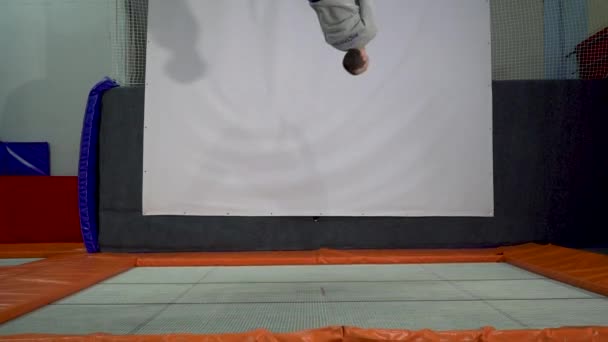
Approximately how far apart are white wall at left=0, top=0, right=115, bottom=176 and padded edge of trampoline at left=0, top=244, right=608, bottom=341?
6.94ft

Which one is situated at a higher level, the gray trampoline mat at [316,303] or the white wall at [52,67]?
the white wall at [52,67]

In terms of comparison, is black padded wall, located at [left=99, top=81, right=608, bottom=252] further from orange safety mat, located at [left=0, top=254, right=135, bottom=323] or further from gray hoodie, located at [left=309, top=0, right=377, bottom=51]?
gray hoodie, located at [left=309, top=0, right=377, bottom=51]

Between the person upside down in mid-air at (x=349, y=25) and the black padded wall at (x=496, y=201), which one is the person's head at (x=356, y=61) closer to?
the person upside down in mid-air at (x=349, y=25)

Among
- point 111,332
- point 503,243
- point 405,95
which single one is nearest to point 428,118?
point 405,95

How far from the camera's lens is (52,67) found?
549 centimetres

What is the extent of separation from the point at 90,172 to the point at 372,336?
2.98 metres

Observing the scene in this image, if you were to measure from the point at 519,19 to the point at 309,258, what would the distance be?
3109 millimetres

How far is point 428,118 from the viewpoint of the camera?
354 centimetres

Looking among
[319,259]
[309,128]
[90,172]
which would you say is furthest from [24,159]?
[319,259]

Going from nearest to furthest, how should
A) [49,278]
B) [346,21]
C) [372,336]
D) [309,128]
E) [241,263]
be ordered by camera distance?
1. [372,336]
2. [346,21]
3. [49,278]
4. [241,263]
5. [309,128]

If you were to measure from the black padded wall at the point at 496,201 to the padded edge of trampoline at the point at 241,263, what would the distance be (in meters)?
0.21

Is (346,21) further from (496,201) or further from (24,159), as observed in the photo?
(24,159)

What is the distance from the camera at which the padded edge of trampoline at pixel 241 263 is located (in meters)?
2.11

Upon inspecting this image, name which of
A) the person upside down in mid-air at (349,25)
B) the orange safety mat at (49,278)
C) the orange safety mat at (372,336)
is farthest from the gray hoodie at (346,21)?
the orange safety mat at (49,278)
